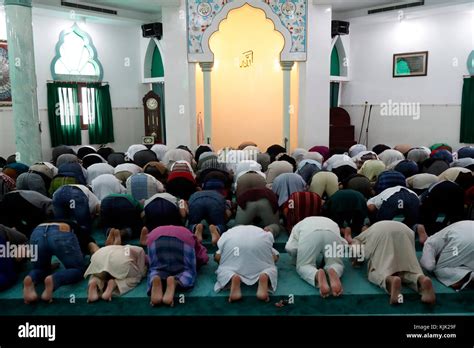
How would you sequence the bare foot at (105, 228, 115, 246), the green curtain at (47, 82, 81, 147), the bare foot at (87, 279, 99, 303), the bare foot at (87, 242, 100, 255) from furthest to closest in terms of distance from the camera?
the green curtain at (47, 82, 81, 147)
the bare foot at (105, 228, 115, 246)
the bare foot at (87, 242, 100, 255)
the bare foot at (87, 279, 99, 303)

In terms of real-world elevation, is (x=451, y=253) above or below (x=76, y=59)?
below

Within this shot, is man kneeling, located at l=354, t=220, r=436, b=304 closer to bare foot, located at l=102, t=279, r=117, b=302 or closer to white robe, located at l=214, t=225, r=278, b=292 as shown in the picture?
white robe, located at l=214, t=225, r=278, b=292

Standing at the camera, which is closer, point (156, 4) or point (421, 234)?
point (421, 234)

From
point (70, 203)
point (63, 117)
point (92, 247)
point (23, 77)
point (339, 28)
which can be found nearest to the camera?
point (92, 247)

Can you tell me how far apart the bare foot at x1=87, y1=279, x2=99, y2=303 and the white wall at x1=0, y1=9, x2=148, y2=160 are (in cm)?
596

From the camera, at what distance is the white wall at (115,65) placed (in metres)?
8.54

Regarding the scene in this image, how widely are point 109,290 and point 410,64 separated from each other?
27.3 feet

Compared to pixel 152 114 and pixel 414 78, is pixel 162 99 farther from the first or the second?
pixel 414 78

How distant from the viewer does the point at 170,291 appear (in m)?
3.19

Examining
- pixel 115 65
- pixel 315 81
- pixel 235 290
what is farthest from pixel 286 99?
pixel 235 290

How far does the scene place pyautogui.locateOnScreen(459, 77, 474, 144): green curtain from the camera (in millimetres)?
8727

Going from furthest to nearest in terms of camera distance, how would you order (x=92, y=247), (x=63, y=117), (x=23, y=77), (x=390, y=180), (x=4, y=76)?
1. (x=63, y=117)
2. (x=4, y=76)
3. (x=23, y=77)
4. (x=390, y=180)
5. (x=92, y=247)

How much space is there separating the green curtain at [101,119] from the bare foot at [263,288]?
716 cm

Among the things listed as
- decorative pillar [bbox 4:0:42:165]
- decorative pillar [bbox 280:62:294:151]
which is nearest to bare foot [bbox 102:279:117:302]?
decorative pillar [bbox 4:0:42:165]
